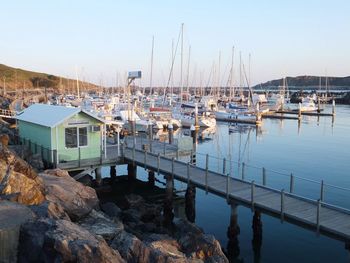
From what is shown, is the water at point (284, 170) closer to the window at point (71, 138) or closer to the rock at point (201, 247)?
the rock at point (201, 247)

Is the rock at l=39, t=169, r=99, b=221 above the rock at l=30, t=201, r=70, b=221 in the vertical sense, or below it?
below

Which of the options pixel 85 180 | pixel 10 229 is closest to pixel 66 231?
pixel 10 229

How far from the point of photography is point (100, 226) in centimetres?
1236

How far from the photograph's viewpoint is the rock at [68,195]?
13414 mm

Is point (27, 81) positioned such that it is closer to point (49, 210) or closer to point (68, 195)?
point (68, 195)

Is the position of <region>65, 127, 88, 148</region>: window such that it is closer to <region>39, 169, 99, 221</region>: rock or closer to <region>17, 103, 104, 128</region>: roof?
<region>17, 103, 104, 128</region>: roof

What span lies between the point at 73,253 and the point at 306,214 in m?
9.01

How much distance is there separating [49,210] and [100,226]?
171cm

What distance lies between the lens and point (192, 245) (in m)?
13.3

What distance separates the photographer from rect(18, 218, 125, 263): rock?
869 centimetres

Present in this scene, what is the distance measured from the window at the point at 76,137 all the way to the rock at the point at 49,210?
11004mm

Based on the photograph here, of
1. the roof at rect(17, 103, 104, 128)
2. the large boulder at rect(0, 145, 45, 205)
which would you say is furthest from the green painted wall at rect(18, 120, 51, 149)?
the large boulder at rect(0, 145, 45, 205)

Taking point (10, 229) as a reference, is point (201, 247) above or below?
below

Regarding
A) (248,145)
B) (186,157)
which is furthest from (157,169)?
(248,145)
